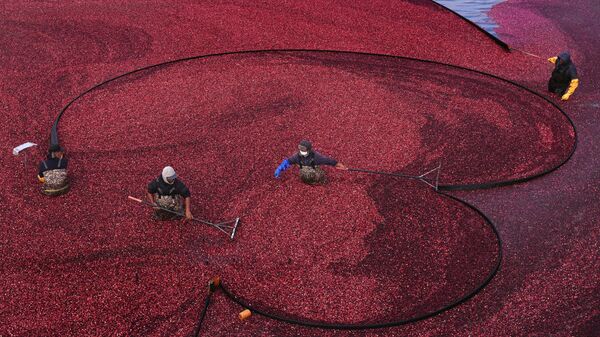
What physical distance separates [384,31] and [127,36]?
8.97 meters

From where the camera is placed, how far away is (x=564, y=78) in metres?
13.6

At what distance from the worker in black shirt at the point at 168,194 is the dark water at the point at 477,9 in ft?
49.9

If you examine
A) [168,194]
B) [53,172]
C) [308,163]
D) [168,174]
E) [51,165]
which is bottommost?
[53,172]

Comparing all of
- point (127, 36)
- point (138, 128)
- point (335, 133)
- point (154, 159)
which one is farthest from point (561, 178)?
point (127, 36)

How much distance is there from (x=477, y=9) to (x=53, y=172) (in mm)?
19903

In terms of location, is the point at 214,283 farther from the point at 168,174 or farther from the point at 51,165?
the point at 51,165

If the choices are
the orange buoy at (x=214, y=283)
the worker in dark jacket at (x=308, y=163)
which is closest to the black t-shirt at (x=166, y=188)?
the orange buoy at (x=214, y=283)

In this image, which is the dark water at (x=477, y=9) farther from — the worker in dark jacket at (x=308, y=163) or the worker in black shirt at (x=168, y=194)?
the worker in black shirt at (x=168, y=194)

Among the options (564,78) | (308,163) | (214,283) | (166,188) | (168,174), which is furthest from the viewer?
(564,78)

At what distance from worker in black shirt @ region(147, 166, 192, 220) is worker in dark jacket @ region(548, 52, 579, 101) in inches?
424

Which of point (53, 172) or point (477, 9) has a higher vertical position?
point (477, 9)

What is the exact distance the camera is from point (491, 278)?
7.85 m

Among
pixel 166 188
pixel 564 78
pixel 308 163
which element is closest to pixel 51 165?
pixel 166 188

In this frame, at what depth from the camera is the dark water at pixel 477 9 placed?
20.3m
